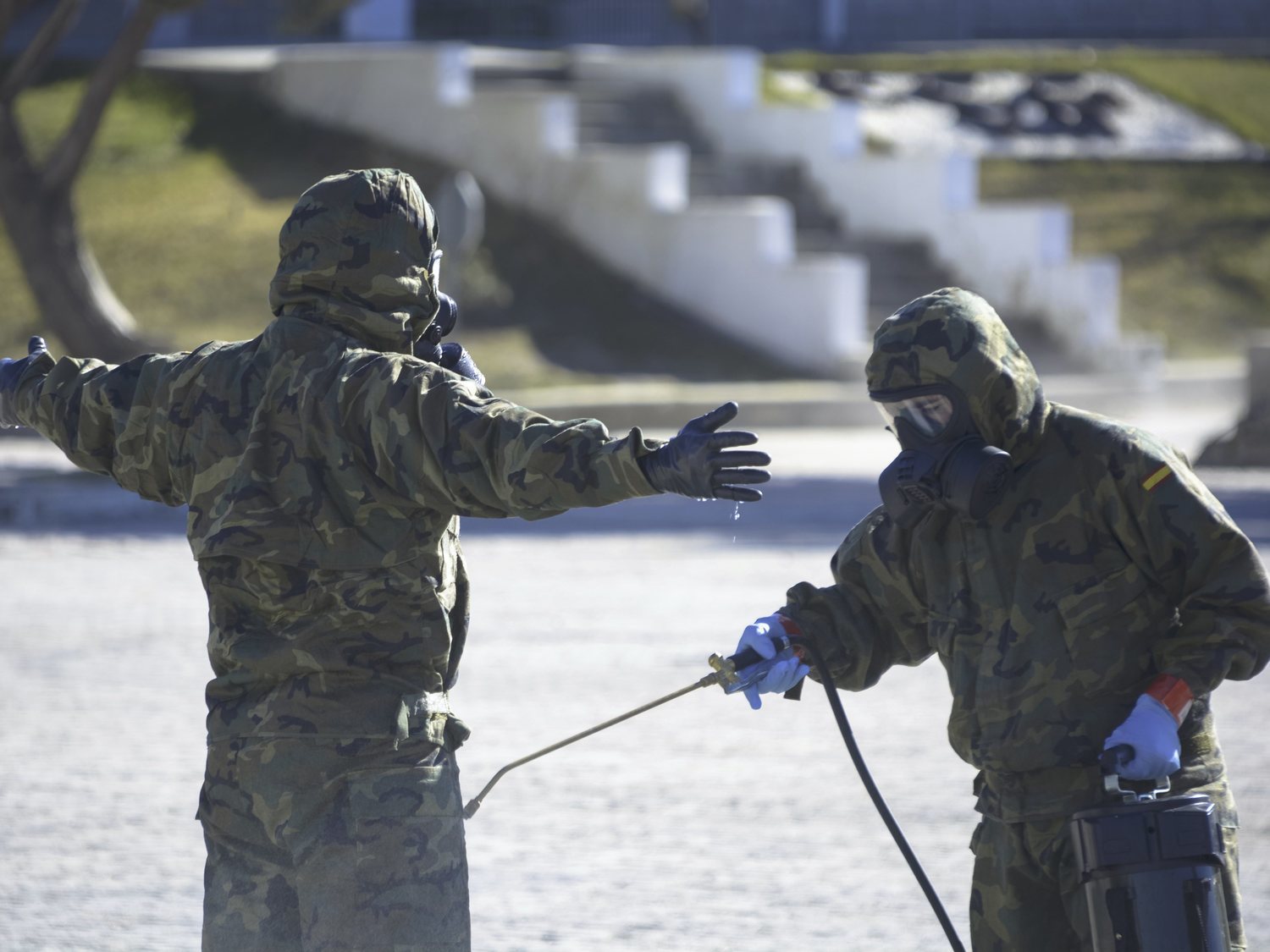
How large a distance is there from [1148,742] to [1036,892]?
379mm

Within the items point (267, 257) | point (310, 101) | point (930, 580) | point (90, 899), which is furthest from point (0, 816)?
point (310, 101)

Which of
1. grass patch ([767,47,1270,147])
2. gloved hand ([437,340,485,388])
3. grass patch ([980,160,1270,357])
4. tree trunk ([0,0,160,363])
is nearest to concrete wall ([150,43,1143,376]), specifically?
grass patch ([980,160,1270,357])

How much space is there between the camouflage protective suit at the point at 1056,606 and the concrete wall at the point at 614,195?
16558 mm

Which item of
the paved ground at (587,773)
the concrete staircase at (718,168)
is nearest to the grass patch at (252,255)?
the concrete staircase at (718,168)

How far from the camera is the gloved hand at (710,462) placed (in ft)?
9.68

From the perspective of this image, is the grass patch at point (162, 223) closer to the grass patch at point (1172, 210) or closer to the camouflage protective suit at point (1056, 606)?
the grass patch at point (1172, 210)

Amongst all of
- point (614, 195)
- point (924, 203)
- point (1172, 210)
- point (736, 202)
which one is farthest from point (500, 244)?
point (1172, 210)

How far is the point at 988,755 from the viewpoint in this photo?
3.41m

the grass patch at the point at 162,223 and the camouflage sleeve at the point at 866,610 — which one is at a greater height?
the grass patch at the point at 162,223

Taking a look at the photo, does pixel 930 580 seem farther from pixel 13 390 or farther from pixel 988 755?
pixel 13 390

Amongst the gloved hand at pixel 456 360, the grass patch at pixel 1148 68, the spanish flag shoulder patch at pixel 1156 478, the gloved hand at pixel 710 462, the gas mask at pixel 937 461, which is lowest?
the gloved hand at pixel 710 462

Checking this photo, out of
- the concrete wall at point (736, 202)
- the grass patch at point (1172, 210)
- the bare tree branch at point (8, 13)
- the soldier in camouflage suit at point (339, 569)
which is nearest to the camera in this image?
the soldier in camouflage suit at point (339, 569)

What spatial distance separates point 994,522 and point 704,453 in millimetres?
703

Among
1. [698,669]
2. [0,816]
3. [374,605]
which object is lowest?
[374,605]
